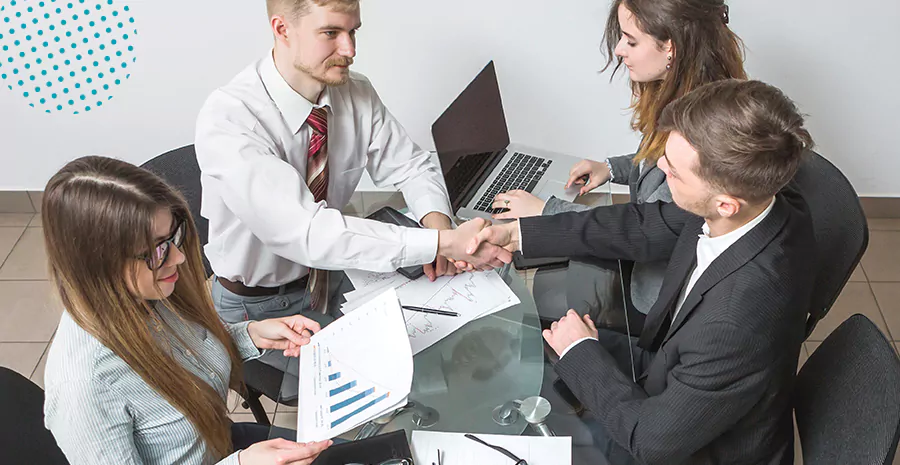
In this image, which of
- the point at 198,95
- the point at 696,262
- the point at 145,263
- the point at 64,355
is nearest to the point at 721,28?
the point at 696,262

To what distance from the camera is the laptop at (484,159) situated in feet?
7.82

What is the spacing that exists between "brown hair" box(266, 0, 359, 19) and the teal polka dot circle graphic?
4.78ft

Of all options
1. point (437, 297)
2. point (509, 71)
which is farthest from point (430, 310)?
point (509, 71)

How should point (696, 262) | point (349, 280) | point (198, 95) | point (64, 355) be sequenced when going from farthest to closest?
point (198, 95) < point (349, 280) < point (696, 262) < point (64, 355)

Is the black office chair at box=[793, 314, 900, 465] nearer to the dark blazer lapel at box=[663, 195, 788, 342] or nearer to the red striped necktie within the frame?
the dark blazer lapel at box=[663, 195, 788, 342]

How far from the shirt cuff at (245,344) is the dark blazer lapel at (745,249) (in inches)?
41.8

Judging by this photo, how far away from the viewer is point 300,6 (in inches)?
78.2

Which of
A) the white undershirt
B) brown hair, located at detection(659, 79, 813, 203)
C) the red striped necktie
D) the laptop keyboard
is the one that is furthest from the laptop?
brown hair, located at detection(659, 79, 813, 203)

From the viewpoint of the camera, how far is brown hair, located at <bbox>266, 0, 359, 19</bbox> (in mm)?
1980

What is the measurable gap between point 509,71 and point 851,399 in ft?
6.66

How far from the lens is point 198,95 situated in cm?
338

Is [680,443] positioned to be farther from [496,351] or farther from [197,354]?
[197,354]

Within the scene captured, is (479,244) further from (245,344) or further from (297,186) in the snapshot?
(245,344)

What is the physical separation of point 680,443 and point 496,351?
1.63 feet
